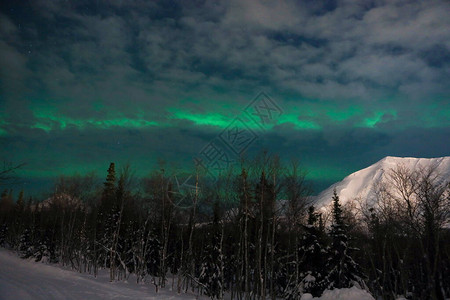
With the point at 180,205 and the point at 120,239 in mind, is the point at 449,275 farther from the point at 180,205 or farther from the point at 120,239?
the point at 120,239

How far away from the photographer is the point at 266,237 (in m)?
25.0

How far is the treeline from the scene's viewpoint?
21.8m

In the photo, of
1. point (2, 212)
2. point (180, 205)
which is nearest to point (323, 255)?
point (180, 205)

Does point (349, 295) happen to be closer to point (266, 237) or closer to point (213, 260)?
point (266, 237)

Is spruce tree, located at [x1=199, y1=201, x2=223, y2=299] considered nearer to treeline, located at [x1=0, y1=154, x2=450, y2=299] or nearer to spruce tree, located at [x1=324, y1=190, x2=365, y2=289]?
treeline, located at [x1=0, y1=154, x2=450, y2=299]

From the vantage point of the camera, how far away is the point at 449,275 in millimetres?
25531

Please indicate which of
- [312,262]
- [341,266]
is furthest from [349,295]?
[312,262]

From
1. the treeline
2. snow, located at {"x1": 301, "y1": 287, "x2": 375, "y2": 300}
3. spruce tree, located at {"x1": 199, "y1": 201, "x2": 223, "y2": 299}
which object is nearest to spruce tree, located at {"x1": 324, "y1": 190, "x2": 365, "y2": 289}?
the treeline

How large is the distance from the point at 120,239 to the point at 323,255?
93.0ft

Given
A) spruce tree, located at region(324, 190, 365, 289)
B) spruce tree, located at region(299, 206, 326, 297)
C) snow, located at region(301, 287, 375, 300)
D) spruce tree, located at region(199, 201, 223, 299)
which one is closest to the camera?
snow, located at region(301, 287, 375, 300)

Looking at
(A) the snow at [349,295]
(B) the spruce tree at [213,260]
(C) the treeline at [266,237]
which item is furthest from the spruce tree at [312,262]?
(A) the snow at [349,295]

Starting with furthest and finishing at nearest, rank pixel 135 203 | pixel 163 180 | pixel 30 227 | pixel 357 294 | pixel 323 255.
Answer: pixel 30 227
pixel 135 203
pixel 163 180
pixel 323 255
pixel 357 294

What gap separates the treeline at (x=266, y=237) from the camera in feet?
71.6

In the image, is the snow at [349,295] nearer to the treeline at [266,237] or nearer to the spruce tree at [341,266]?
the treeline at [266,237]
